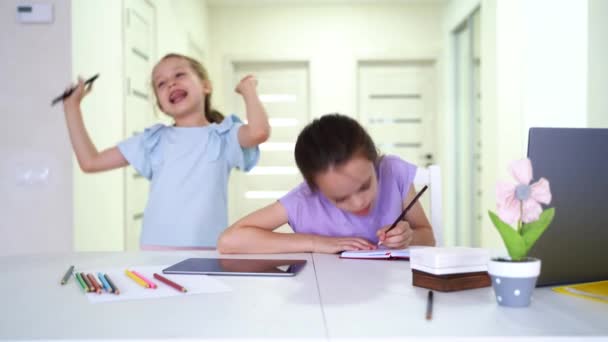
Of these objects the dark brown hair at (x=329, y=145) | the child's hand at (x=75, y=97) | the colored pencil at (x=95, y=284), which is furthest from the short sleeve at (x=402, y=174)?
the child's hand at (x=75, y=97)

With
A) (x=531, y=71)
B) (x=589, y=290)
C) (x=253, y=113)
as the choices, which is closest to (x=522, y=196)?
(x=589, y=290)

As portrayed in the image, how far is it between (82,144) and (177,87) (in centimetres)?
40

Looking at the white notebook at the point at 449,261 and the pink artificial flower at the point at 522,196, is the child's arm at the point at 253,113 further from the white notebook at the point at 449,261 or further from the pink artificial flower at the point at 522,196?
the pink artificial flower at the point at 522,196

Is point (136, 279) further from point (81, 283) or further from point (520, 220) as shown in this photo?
point (520, 220)

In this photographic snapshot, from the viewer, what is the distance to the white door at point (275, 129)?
613 centimetres

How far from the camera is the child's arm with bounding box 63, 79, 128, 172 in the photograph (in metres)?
2.10

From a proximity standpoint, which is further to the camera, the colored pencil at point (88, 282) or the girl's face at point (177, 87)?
the girl's face at point (177, 87)

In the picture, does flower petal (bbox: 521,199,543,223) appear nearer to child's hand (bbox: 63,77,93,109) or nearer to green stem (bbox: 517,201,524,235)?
green stem (bbox: 517,201,524,235)

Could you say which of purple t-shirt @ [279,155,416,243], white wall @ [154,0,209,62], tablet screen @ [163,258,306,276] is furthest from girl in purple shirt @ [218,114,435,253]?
white wall @ [154,0,209,62]

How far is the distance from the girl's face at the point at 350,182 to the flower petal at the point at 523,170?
60cm

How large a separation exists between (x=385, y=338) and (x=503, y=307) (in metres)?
0.25

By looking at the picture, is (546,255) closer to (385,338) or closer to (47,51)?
(385,338)

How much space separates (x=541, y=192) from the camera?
0.83 meters

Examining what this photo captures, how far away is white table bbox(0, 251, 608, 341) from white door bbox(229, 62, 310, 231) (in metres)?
5.02
